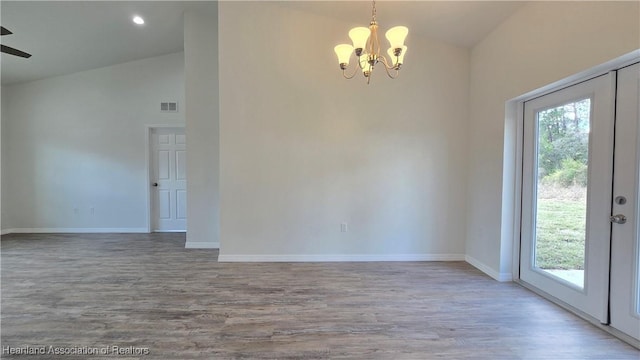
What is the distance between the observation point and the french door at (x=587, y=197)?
2.14m

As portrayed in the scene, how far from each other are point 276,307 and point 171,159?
14.7 feet

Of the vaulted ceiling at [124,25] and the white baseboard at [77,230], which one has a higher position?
the vaulted ceiling at [124,25]

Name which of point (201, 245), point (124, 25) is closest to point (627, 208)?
point (201, 245)

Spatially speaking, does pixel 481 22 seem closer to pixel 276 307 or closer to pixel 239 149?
pixel 239 149

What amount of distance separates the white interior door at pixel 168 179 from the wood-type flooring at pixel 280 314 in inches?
80.9

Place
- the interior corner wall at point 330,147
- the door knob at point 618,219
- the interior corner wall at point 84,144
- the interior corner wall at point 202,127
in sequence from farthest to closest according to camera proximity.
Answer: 1. the interior corner wall at point 84,144
2. the interior corner wall at point 202,127
3. the interior corner wall at point 330,147
4. the door knob at point 618,219

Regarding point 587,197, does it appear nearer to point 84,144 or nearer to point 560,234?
point 560,234

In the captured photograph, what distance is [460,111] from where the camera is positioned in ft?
13.1

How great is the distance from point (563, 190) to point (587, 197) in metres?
0.26

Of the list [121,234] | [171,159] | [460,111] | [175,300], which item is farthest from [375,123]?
[121,234]

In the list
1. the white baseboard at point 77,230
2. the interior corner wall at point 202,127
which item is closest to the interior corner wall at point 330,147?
the interior corner wall at point 202,127

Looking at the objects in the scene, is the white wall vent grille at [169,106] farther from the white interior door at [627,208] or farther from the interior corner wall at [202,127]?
the white interior door at [627,208]

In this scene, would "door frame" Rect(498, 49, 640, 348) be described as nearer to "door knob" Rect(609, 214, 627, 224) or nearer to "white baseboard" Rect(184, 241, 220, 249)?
"door knob" Rect(609, 214, 627, 224)

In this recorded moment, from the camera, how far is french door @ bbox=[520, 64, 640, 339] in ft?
7.01
